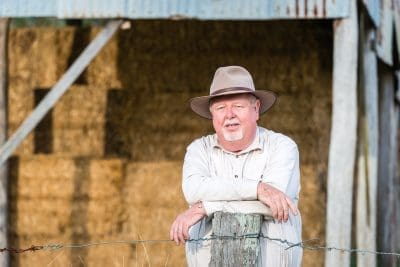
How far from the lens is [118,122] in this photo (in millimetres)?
12383

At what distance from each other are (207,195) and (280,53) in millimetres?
7065

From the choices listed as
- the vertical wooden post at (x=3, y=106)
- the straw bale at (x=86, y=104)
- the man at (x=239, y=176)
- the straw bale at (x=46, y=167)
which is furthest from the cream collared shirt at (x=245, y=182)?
the straw bale at (x=46, y=167)

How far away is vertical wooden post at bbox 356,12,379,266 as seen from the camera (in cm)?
1133

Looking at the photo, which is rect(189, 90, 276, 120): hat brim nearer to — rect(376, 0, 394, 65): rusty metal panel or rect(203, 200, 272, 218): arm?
rect(203, 200, 272, 218): arm

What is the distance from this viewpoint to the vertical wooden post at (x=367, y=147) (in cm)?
1133

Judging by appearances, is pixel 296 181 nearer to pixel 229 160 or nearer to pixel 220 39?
pixel 229 160

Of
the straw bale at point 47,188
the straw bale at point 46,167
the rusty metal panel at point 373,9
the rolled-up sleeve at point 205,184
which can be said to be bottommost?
the rolled-up sleeve at point 205,184

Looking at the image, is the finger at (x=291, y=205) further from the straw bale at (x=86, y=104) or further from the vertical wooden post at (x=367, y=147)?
the straw bale at (x=86, y=104)

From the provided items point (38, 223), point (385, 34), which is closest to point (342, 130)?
point (385, 34)

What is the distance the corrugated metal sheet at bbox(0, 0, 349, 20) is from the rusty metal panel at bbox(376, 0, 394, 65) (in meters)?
2.33

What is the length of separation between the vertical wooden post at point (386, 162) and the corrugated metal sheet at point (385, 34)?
48cm

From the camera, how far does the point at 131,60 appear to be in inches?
488

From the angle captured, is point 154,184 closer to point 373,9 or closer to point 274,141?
point 373,9

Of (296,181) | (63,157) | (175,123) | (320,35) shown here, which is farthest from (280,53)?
(296,181)
